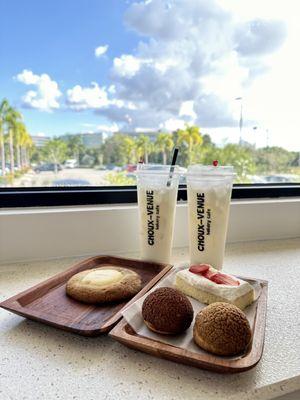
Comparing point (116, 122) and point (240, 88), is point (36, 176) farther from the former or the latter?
point (240, 88)

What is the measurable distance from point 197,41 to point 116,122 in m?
0.40

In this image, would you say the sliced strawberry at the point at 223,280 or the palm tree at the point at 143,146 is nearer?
the sliced strawberry at the point at 223,280

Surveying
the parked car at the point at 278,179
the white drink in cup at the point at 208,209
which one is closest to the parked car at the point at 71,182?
the white drink in cup at the point at 208,209

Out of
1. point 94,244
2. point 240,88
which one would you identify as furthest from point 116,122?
point 240,88

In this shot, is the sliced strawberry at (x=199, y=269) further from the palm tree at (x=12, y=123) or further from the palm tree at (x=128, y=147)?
the palm tree at (x=12, y=123)

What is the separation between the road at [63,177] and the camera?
0.92m

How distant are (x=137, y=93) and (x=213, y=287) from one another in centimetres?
68

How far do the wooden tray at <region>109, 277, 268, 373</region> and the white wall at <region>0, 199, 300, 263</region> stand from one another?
42 cm

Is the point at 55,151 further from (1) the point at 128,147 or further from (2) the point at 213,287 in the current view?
(2) the point at 213,287

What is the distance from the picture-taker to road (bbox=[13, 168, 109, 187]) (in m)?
0.92

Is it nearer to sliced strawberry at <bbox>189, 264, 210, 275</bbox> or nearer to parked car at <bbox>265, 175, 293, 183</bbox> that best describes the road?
sliced strawberry at <bbox>189, 264, 210, 275</bbox>

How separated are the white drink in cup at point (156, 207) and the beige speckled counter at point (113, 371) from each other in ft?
0.91

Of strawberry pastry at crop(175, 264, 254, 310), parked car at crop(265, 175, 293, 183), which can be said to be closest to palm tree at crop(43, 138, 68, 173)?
strawberry pastry at crop(175, 264, 254, 310)

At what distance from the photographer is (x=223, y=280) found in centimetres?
57
